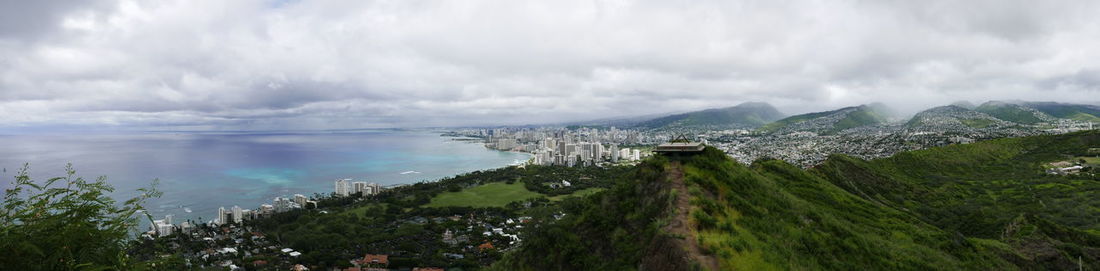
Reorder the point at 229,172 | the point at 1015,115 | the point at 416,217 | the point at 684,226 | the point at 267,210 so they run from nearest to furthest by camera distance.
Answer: the point at 684,226 < the point at 416,217 < the point at 267,210 < the point at 229,172 < the point at 1015,115

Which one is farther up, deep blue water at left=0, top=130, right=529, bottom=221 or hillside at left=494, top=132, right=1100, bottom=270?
hillside at left=494, top=132, right=1100, bottom=270

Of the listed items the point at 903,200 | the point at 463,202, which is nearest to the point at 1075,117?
the point at 903,200

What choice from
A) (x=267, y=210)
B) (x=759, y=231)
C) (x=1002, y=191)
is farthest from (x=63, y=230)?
(x=267, y=210)

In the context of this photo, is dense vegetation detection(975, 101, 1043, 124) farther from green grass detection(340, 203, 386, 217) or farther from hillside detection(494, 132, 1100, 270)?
green grass detection(340, 203, 386, 217)

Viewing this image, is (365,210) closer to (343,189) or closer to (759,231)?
(343,189)

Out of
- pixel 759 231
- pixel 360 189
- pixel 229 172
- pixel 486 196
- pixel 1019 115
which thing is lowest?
pixel 486 196

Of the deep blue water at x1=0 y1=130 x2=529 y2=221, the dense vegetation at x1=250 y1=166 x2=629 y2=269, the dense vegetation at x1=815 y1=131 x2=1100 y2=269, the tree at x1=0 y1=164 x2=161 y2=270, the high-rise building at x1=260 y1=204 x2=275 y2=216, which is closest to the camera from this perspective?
the tree at x1=0 y1=164 x2=161 y2=270

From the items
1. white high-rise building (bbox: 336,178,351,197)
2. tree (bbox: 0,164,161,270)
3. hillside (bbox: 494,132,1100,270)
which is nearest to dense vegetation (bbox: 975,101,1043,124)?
hillside (bbox: 494,132,1100,270)
